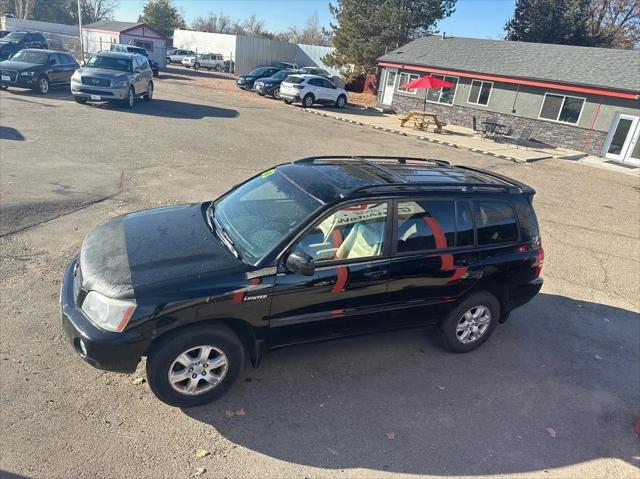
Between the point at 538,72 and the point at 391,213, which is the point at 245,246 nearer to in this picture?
the point at 391,213

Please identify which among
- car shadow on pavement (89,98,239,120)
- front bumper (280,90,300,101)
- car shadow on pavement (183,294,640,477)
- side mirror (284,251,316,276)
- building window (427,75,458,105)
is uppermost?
building window (427,75,458,105)

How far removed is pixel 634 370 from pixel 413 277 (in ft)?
9.23

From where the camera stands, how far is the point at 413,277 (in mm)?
4168

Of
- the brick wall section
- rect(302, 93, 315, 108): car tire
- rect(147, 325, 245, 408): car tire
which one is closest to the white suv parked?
rect(302, 93, 315, 108): car tire

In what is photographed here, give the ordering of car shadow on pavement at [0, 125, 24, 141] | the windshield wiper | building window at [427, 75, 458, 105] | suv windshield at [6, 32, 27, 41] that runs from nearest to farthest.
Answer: the windshield wiper < car shadow on pavement at [0, 125, 24, 141] < building window at [427, 75, 458, 105] < suv windshield at [6, 32, 27, 41]

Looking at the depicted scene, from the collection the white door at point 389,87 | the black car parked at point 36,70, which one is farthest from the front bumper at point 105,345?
the white door at point 389,87

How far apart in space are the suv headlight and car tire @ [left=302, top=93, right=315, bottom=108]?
73.8 ft

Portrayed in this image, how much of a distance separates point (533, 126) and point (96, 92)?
19399mm

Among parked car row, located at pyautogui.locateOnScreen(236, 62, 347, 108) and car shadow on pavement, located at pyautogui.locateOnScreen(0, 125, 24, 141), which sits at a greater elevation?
parked car row, located at pyautogui.locateOnScreen(236, 62, 347, 108)

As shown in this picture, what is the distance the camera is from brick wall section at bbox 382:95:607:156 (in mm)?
20061

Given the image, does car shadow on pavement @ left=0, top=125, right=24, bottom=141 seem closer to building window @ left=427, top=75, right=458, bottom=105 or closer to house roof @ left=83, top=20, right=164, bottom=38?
building window @ left=427, top=75, right=458, bottom=105

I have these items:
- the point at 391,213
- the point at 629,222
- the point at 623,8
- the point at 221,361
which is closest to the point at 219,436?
the point at 221,361

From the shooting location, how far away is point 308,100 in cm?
2461

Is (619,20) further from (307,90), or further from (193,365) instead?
(193,365)
